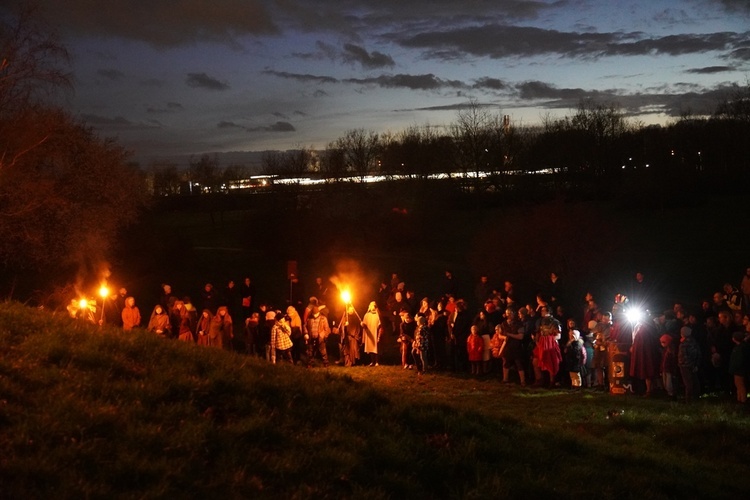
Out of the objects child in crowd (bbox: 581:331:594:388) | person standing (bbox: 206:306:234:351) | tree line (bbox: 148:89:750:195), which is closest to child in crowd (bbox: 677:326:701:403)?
child in crowd (bbox: 581:331:594:388)

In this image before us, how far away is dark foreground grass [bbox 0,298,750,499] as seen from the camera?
616cm

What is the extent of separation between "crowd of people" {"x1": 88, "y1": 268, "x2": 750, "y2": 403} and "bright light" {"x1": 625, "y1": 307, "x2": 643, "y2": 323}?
0.04m

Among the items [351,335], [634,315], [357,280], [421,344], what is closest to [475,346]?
[421,344]

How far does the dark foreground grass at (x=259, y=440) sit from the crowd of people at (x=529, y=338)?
498cm

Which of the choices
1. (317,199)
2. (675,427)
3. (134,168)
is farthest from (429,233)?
(675,427)

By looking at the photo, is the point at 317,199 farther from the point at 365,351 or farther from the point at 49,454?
the point at 49,454

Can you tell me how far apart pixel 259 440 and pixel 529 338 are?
1167 centimetres

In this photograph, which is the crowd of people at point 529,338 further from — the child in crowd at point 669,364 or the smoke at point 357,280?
the smoke at point 357,280

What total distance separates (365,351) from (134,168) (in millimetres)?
14813

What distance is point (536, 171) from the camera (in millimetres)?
68750

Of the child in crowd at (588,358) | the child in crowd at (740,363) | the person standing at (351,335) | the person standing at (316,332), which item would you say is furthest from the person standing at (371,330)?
the child in crowd at (740,363)

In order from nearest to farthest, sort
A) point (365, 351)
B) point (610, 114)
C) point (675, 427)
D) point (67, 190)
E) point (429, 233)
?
point (675, 427)
point (365, 351)
point (67, 190)
point (429, 233)
point (610, 114)

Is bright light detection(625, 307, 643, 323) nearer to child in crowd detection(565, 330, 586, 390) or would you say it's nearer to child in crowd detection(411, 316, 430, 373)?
child in crowd detection(565, 330, 586, 390)

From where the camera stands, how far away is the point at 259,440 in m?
7.10
